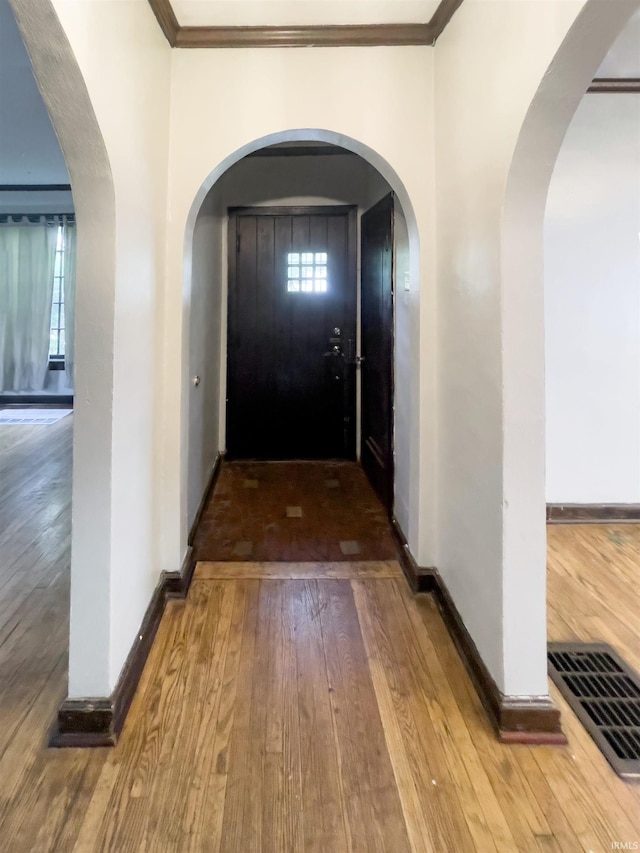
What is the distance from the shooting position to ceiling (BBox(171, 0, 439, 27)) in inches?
77.7

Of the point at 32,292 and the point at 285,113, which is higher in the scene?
the point at 32,292

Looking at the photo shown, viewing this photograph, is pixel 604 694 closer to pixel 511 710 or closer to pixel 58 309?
pixel 511 710

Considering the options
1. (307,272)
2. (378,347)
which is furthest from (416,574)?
(307,272)

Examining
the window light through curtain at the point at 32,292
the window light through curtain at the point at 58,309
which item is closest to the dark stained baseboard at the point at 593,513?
the window light through curtain at the point at 32,292

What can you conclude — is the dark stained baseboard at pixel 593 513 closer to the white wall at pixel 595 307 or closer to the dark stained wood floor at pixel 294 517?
the white wall at pixel 595 307

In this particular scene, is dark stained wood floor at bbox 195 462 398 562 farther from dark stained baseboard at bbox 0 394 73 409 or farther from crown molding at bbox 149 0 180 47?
dark stained baseboard at bbox 0 394 73 409

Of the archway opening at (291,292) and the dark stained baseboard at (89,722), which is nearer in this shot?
the dark stained baseboard at (89,722)

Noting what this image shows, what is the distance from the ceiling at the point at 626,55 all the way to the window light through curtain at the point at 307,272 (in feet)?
7.31

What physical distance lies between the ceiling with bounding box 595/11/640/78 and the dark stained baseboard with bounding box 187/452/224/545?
2946mm

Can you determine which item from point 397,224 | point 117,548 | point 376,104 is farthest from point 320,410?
point 117,548

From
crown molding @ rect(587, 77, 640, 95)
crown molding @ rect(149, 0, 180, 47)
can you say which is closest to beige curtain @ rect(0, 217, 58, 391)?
crown molding @ rect(149, 0, 180, 47)

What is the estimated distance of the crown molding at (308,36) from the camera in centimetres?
212

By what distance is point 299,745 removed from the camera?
4.91ft

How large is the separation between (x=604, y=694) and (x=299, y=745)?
3.22 ft
